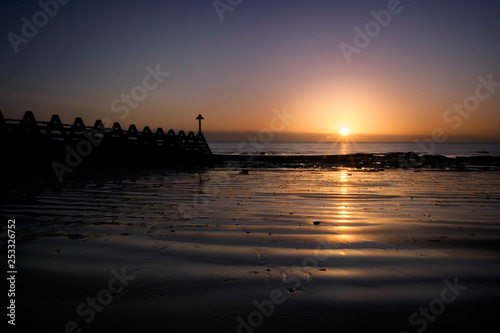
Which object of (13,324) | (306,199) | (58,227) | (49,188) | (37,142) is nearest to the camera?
(13,324)

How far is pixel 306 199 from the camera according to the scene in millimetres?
9078

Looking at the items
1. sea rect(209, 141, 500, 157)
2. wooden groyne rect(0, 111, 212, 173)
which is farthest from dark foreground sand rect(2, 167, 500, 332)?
sea rect(209, 141, 500, 157)

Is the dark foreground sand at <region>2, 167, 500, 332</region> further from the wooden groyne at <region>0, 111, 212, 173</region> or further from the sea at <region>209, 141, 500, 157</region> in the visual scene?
the sea at <region>209, 141, 500, 157</region>

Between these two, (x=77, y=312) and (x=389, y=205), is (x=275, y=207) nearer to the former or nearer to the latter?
(x=389, y=205)

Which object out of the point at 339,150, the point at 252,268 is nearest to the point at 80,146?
the point at 252,268

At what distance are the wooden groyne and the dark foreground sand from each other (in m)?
8.56

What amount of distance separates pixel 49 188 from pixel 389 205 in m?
9.27

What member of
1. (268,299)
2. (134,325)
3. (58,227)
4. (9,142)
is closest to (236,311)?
(268,299)

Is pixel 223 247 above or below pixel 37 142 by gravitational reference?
below

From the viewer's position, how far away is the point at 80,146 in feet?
58.7

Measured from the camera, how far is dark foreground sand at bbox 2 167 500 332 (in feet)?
8.68

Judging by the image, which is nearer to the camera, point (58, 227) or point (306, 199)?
point (58, 227)

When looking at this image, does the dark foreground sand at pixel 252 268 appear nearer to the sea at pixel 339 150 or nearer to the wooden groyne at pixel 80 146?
the wooden groyne at pixel 80 146

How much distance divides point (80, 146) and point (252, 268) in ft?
55.5
